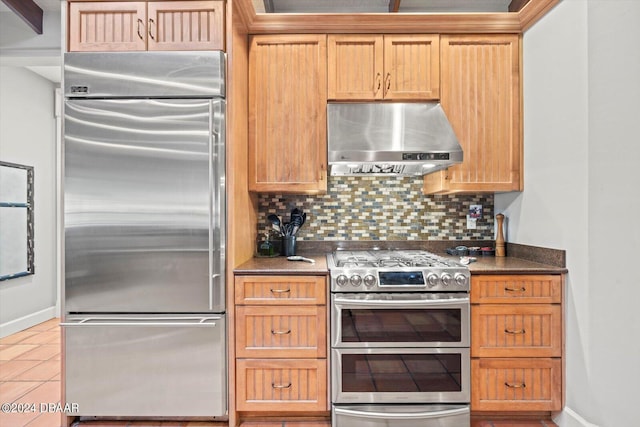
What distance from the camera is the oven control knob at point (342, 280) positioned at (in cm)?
211

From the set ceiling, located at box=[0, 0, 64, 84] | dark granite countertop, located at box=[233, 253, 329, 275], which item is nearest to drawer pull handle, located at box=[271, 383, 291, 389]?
dark granite countertop, located at box=[233, 253, 329, 275]

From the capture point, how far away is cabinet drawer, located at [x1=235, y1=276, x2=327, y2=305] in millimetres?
2145

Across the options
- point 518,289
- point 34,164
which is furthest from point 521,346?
point 34,164

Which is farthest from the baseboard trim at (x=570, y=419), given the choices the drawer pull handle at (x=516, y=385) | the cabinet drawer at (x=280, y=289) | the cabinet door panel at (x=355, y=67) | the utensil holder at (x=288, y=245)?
the cabinet door panel at (x=355, y=67)

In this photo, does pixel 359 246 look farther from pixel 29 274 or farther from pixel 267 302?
pixel 29 274

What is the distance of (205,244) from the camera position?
209 centimetres

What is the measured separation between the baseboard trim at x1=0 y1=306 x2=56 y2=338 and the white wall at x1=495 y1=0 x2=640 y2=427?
15.8ft

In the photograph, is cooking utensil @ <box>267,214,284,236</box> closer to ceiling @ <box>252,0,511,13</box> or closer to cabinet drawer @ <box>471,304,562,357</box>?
cabinet drawer @ <box>471,304,562,357</box>

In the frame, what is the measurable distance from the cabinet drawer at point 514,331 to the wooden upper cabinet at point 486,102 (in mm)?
853

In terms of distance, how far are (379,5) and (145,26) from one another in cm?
178

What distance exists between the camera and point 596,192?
76.5 inches

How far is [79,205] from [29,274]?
2.77 m

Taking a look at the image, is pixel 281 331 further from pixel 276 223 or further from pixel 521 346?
pixel 521 346

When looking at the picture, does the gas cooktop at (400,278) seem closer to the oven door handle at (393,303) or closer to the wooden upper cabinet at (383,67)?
the oven door handle at (393,303)
